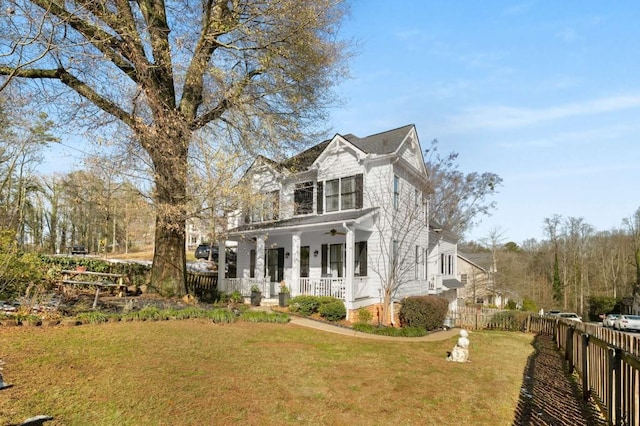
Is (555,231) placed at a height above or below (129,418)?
above

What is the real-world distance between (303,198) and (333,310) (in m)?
6.41

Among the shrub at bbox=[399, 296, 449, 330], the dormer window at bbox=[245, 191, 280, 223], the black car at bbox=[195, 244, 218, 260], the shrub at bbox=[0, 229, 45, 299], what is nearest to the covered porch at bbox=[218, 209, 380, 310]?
the dormer window at bbox=[245, 191, 280, 223]

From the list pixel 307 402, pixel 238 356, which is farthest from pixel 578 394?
pixel 238 356

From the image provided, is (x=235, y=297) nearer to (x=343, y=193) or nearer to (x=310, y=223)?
(x=310, y=223)

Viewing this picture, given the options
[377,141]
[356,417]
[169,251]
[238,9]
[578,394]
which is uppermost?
[238,9]

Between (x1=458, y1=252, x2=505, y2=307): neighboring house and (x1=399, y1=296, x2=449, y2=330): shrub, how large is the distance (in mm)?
28822

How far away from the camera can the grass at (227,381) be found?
14.9ft

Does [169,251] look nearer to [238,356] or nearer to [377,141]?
[238,356]

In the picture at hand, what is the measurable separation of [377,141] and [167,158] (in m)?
9.78

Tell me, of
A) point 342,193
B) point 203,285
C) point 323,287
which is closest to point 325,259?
point 323,287

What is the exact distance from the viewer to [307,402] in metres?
5.34

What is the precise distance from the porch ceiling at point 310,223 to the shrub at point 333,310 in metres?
3.03

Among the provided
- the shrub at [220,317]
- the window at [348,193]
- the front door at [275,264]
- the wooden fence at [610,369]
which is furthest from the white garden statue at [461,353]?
the front door at [275,264]

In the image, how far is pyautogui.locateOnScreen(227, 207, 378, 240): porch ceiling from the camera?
15.2 m
